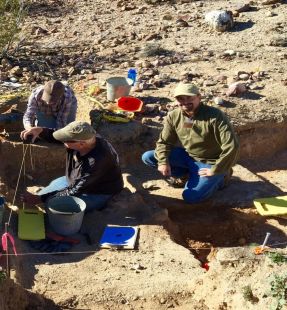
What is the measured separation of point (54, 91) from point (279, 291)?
3.66 m

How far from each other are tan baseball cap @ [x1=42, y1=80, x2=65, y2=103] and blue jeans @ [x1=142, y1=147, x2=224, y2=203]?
48.9 inches

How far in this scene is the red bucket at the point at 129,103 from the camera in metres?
7.86

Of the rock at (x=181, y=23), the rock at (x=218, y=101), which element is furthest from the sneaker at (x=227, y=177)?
the rock at (x=181, y=23)

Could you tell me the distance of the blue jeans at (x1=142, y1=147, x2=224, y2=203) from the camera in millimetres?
6426

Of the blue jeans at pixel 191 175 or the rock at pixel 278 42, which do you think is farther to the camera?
the rock at pixel 278 42

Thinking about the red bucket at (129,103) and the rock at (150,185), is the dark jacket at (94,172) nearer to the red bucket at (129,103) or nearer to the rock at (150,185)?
the rock at (150,185)

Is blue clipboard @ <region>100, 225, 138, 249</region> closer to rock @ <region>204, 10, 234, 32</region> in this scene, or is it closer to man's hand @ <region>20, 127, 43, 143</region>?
man's hand @ <region>20, 127, 43, 143</region>

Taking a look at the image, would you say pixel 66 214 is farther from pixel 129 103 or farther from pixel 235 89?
pixel 235 89

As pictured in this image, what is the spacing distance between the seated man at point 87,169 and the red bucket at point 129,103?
1.94m

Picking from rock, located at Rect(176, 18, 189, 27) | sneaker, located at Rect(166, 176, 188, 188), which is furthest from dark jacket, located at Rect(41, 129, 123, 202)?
rock, located at Rect(176, 18, 189, 27)

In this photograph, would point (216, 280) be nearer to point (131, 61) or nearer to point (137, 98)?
point (137, 98)

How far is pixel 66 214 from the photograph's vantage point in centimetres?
555

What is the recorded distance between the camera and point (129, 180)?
6898 millimetres

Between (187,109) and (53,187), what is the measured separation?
1.69m
